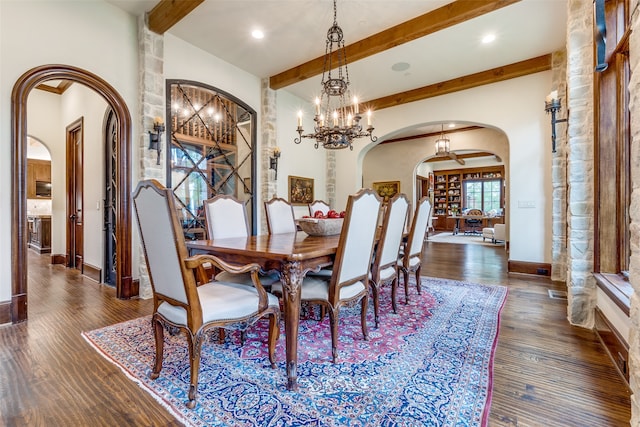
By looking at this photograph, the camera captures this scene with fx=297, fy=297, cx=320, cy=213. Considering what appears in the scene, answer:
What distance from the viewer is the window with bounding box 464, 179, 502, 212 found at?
12.0 metres

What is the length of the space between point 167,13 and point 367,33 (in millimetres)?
2300

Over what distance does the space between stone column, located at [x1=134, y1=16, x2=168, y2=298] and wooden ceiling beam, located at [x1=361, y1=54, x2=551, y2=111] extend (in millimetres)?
3805

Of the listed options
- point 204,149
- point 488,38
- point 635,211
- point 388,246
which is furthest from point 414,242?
point 204,149

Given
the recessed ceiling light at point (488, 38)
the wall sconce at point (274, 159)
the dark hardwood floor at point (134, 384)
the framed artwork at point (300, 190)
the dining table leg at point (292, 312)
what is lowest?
the dark hardwood floor at point (134, 384)

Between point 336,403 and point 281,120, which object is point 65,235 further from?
point 336,403

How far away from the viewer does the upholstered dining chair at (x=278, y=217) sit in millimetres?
3262

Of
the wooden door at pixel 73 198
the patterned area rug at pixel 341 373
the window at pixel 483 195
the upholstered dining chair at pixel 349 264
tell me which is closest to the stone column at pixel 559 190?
the patterned area rug at pixel 341 373

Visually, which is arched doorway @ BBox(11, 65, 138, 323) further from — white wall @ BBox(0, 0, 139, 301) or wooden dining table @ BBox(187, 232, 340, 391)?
wooden dining table @ BBox(187, 232, 340, 391)

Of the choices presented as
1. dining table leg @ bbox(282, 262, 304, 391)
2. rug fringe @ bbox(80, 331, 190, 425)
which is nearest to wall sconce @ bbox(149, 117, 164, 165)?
rug fringe @ bbox(80, 331, 190, 425)

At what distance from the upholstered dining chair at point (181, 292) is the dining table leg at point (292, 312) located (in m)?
0.15

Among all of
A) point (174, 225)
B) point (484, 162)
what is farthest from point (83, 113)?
point (484, 162)

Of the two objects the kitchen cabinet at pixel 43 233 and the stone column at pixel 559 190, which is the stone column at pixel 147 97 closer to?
the kitchen cabinet at pixel 43 233

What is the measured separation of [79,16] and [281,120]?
294 cm

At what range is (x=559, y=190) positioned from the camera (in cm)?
404
